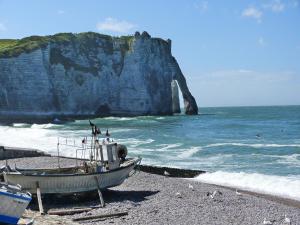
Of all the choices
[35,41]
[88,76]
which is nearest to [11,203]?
[35,41]

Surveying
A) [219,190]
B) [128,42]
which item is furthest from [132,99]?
[219,190]

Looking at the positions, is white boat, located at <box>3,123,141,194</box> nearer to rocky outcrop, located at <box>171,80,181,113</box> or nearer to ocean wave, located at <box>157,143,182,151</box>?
ocean wave, located at <box>157,143,182,151</box>

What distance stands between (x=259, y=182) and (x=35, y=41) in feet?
270

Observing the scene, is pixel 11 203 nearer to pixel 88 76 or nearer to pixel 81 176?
pixel 81 176

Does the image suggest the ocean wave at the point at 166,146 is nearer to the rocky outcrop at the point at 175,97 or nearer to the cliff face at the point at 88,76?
the cliff face at the point at 88,76

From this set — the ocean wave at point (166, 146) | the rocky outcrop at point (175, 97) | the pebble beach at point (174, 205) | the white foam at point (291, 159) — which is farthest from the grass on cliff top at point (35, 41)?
the pebble beach at point (174, 205)

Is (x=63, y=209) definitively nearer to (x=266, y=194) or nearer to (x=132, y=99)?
(x=266, y=194)

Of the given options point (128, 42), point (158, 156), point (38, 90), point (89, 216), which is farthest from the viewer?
point (128, 42)

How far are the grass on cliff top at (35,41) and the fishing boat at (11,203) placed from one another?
83.7 metres

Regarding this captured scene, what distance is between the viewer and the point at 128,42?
12088 centimetres

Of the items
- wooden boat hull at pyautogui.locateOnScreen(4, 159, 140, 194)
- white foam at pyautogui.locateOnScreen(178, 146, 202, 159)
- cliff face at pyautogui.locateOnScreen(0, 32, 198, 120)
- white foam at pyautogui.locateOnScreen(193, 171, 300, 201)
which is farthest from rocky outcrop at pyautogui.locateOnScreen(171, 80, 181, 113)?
wooden boat hull at pyautogui.locateOnScreen(4, 159, 140, 194)

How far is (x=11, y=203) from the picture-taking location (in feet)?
48.3

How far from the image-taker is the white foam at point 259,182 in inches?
1035

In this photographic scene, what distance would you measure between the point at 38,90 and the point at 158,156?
59.4 m
